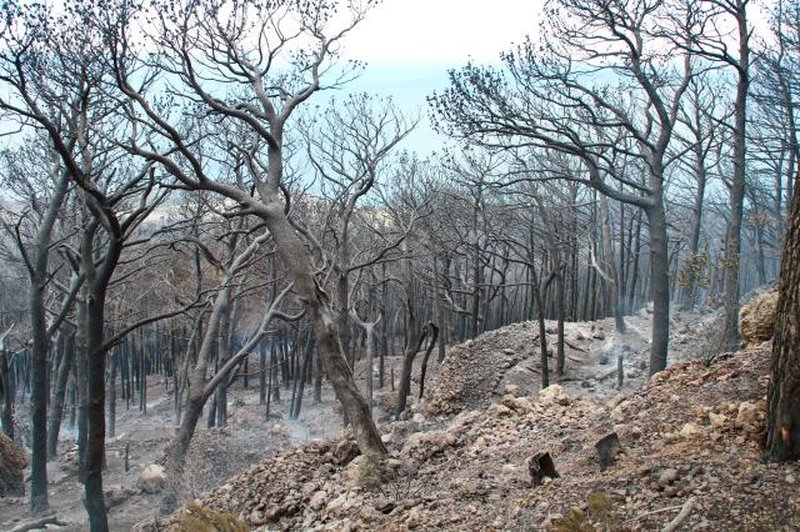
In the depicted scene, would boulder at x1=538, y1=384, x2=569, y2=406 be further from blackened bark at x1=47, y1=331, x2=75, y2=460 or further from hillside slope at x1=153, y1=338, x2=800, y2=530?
blackened bark at x1=47, y1=331, x2=75, y2=460

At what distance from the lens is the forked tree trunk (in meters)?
3.82

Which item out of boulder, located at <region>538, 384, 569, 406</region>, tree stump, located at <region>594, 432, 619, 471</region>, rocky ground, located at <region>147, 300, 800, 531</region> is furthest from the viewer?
boulder, located at <region>538, 384, 569, 406</region>

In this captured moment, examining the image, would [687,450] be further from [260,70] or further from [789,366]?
[260,70]

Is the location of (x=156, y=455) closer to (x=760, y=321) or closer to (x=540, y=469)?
(x=760, y=321)

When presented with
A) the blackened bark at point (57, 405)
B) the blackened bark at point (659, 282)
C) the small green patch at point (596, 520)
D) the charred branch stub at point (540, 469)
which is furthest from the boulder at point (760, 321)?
the blackened bark at point (57, 405)

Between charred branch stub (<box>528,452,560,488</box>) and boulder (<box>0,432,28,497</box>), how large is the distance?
39.7ft

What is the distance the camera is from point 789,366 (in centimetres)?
384

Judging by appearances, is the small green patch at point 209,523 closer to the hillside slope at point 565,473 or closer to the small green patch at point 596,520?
the hillside slope at point 565,473

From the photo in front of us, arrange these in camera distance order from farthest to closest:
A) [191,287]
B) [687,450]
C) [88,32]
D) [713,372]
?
[191,287] < [88,32] < [713,372] < [687,450]

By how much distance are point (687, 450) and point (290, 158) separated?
15314mm

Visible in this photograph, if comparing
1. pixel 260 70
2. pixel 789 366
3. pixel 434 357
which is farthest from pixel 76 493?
pixel 434 357

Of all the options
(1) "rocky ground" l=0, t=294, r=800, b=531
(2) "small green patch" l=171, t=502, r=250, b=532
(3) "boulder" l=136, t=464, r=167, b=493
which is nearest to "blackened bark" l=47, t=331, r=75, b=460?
(3) "boulder" l=136, t=464, r=167, b=493

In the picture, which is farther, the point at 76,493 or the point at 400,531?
the point at 76,493

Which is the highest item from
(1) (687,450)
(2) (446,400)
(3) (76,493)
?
(1) (687,450)
